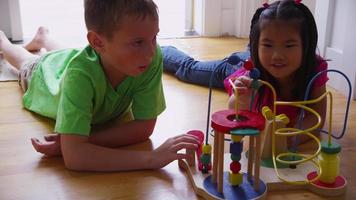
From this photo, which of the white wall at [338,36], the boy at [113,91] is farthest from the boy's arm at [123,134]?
the white wall at [338,36]

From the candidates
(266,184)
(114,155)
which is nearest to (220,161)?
(266,184)

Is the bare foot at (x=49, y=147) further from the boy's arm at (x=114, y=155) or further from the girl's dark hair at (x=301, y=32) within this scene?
the girl's dark hair at (x=301, y=32)

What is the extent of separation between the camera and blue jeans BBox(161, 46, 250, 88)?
4.95ft

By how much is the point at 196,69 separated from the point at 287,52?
1.82 feet

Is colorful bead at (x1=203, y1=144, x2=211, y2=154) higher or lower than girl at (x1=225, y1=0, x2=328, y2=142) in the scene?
lower

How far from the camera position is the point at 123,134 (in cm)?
110

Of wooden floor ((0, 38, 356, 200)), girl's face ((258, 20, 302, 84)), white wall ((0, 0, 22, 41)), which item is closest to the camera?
wooden floor ((0, 38, 356, 200))

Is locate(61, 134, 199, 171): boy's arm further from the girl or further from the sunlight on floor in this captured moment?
the sunlight on floor

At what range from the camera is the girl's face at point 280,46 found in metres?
1.05

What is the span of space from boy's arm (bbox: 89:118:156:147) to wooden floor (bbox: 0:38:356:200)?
0.08 feet

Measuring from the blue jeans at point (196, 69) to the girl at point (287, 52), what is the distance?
333 millimetres

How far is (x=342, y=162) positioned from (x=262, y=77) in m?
0.27

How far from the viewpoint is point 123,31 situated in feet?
3.09

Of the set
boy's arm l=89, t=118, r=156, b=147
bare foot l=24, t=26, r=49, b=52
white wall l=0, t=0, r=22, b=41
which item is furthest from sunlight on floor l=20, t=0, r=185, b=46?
boy's arm l=89, t=118, r=156, b=147
